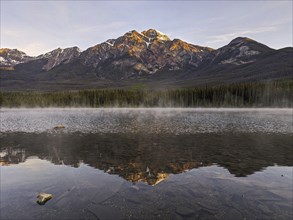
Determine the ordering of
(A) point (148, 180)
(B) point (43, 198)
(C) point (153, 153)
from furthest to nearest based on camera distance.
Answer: (C) point (153, 153)
(A) point (148, 180)
(B) point (43, 198)

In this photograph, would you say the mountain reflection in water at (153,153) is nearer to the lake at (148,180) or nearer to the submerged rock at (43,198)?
the lake at (148,180)

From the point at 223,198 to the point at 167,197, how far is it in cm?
462

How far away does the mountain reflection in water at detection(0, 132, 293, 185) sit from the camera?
98.8 feet

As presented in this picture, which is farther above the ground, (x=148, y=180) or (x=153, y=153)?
(x=148, y=180)

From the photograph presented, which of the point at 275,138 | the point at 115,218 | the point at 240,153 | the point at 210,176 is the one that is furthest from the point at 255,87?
the point at 115,218

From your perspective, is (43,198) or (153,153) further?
(153,153)

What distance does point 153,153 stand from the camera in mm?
37688

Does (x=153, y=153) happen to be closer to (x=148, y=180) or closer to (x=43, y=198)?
(x=148, y=180)

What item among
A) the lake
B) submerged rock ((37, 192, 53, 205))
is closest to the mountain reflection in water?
the lake

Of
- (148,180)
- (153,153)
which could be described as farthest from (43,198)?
(153,153)

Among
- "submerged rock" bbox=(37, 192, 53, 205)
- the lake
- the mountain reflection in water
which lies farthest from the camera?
the mountain reflection in water

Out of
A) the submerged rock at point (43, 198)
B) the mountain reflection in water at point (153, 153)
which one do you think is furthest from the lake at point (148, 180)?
the submerged rock at point (43, 198)

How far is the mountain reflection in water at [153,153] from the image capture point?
3012 cm

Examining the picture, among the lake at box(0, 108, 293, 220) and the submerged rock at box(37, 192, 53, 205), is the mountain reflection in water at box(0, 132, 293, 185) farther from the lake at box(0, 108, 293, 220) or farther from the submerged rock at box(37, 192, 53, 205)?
the submerged rock at box(37, 192, 53, 205)
